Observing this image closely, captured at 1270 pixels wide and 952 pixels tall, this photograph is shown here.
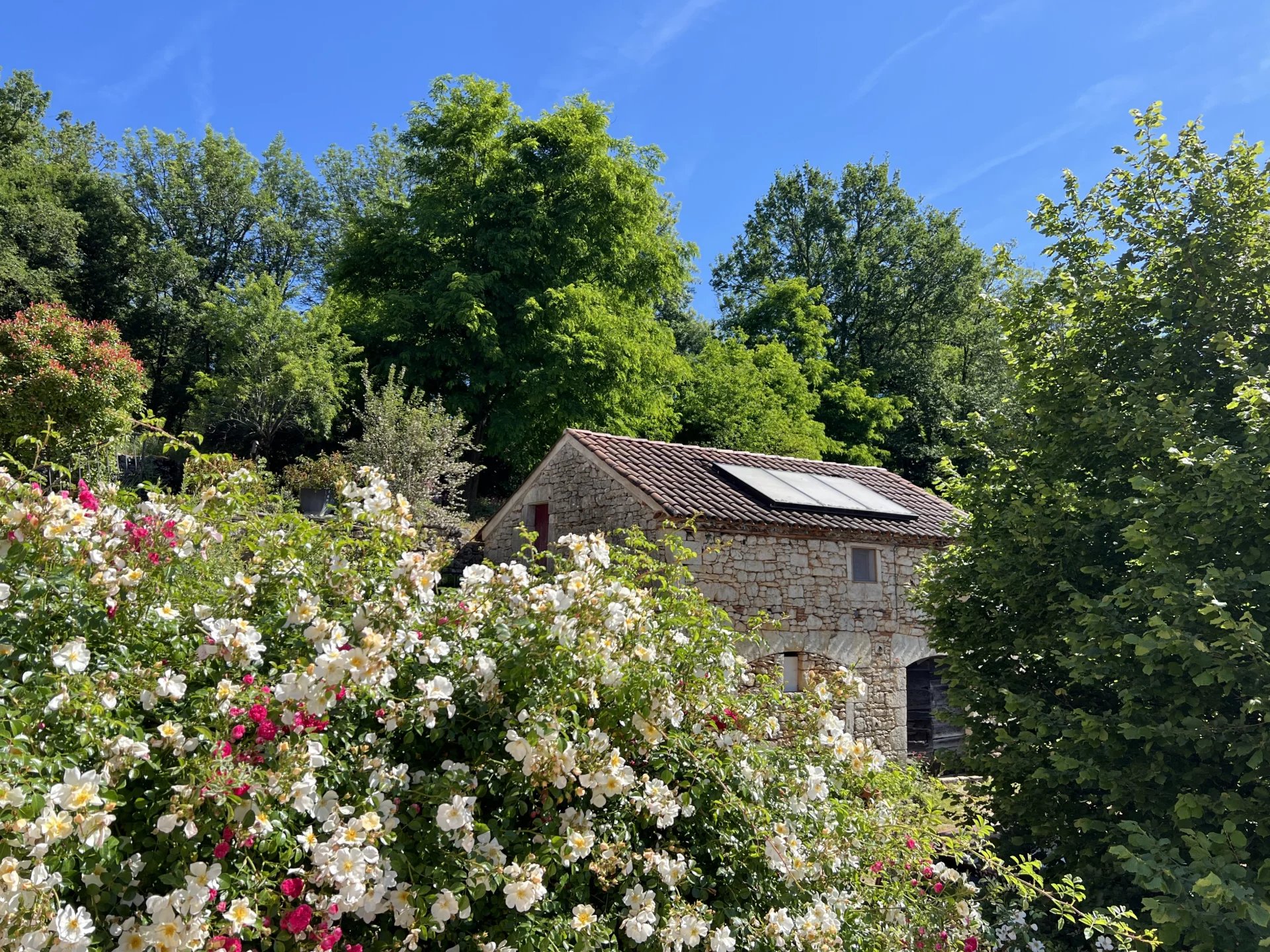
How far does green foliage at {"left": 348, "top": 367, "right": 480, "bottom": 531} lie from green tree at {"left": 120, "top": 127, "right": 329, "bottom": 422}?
10.3 meters

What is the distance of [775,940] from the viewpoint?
3.29 metres

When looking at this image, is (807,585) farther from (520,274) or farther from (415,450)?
(520,274)

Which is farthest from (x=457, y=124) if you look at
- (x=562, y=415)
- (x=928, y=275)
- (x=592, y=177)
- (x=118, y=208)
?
(x=928, y=275)

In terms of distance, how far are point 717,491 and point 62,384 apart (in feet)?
43.8

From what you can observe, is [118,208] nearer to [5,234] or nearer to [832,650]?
[5,234]

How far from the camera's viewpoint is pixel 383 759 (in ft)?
9.59

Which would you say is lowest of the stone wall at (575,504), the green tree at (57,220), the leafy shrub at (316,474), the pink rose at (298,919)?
the pink rose at (298,919)

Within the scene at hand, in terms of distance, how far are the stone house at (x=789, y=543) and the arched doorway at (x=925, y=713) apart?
23 mm

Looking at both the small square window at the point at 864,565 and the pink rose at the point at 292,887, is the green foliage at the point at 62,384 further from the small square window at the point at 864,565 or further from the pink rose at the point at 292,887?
the pink rose at the point at 292,887

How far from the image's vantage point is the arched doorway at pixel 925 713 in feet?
50.5

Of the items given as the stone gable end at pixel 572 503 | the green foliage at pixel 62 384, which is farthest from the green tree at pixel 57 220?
the stone gable end at pixel 572 503

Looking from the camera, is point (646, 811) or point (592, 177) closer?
point (646, 811)

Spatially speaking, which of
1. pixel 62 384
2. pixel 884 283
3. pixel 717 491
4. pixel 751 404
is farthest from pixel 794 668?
pixel 884 283

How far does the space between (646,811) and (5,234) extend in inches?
1179
